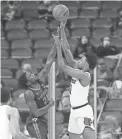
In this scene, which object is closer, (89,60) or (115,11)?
(89,60)

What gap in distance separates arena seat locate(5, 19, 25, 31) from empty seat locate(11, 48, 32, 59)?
2.55 feet

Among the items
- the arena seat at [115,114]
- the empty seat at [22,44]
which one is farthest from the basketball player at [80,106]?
the empty seat at [22,44]

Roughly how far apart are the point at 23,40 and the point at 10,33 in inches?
16.4

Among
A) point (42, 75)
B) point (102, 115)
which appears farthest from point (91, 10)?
point (42, 75)

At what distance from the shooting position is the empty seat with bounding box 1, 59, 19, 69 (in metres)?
10.1

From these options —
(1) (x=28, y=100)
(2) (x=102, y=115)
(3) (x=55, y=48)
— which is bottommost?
(2) (x=102, y=115)

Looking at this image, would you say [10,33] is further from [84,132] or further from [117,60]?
[84,132]

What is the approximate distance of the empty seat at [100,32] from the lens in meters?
10.7

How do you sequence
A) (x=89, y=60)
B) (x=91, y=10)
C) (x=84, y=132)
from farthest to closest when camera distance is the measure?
1. (x=91, y=10)
2. (x=89, y=60)
3. (x=84, y=132)

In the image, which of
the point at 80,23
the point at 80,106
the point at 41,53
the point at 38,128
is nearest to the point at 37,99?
the point at 38,128

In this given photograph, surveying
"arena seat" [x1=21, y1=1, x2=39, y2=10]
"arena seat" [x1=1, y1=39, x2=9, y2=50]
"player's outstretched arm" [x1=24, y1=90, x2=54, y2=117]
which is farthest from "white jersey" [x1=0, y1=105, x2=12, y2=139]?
"arena seat" [x1=21, y1=1, x2=39, y2=10]

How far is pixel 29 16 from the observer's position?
1138 centimetres

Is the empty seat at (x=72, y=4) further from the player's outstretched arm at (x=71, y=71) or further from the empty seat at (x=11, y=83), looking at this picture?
the player's outstretched arm at (x=71, y=71)

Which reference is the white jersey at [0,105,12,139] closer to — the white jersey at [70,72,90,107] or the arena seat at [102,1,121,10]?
the white jersey at [70,72,90,107]
